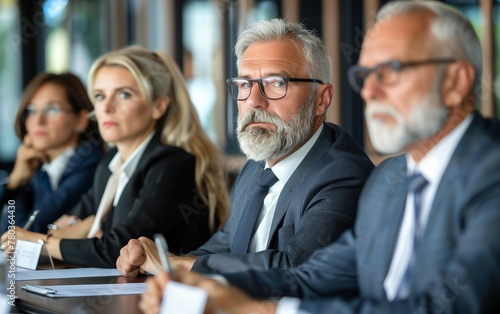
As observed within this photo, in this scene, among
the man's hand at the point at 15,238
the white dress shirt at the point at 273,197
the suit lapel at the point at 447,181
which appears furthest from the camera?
the man's hand at the point at 15,238

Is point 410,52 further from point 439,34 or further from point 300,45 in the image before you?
point 300,45

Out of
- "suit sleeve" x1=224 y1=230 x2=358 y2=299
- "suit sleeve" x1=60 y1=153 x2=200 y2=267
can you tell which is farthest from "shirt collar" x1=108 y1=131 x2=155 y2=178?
"suit sleeve" x1=224 y1=230 x2=358 y2=299

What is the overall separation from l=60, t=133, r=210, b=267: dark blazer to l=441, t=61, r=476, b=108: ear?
173cm

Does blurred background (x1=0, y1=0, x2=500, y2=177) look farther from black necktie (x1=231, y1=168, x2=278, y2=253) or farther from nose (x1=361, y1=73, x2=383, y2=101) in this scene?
nose (x1=361, y1=73, x2=383, y2=101)

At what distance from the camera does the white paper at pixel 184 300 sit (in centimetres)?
182

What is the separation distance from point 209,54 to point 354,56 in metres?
2.00

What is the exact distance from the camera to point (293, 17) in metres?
6.17

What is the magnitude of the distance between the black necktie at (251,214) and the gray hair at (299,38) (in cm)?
40

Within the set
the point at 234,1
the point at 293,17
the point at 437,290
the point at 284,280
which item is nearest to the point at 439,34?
the point at 437,290

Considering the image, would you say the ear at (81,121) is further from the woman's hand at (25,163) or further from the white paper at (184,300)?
the white paper at (184,300)

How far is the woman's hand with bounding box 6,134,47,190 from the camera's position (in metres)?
4.77

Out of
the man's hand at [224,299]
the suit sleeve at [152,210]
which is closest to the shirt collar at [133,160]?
the suit sleeve at [152,210]

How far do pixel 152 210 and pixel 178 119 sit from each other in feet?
1.84

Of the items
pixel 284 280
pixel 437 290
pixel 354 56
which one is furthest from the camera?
pixel 354 56
